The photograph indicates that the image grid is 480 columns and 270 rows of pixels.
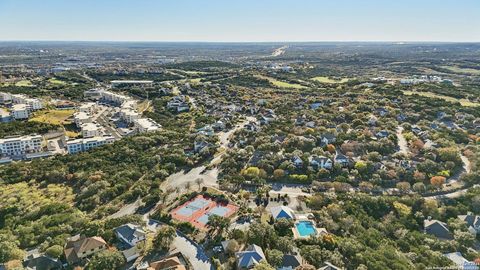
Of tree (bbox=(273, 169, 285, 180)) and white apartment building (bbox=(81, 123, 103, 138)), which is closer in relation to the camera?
tree (bbox=(273, 169, 285, 180))

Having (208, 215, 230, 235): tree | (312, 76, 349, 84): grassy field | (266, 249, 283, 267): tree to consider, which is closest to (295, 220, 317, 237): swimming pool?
(266, 249, 283, 267): tree

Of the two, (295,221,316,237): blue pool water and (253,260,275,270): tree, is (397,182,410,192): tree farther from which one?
(253,260,275,270): tree

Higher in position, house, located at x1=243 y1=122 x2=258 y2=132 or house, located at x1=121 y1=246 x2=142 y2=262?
house, located at x1=243 y1=122 x2=258 y2=132

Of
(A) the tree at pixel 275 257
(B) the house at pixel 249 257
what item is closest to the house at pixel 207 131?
(B) the house at pixel 249 257

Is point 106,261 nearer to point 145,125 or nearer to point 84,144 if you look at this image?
point 84,144

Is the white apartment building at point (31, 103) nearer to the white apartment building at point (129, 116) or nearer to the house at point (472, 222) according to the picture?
the white apartment building at point (129, 116)

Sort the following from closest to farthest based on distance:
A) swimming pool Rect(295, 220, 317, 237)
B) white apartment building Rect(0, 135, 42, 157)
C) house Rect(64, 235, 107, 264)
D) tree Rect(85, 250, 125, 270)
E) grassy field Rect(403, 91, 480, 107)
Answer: tree Rect(85, 250, 125, 270) < house Rect(64, 235, 107, 264) < swimming pool Rect(295, 220, 317, 237) < white apartment building Rect(0, 135, 42, 157) < grassy field Rect(403, 91, 480, 107)

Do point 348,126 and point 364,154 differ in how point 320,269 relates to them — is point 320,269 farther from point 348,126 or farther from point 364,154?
point 348,126

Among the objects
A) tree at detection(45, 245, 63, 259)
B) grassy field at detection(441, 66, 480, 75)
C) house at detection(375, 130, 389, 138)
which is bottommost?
tree at detection(45, 245, 63, 259)
